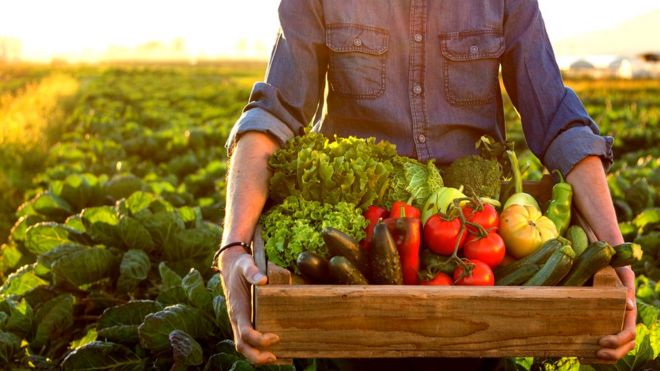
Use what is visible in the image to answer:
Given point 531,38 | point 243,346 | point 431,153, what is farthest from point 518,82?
point 243,346

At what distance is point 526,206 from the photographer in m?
2.88

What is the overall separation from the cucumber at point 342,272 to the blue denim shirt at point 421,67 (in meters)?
0.98

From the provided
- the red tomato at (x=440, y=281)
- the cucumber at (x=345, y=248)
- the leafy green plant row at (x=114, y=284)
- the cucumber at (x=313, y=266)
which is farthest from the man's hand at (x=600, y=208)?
the leafy green plant row at (x=114, y=284)

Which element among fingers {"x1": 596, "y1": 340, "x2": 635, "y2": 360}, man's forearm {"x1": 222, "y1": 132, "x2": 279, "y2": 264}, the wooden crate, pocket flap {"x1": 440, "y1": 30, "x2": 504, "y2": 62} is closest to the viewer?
the wooden crate

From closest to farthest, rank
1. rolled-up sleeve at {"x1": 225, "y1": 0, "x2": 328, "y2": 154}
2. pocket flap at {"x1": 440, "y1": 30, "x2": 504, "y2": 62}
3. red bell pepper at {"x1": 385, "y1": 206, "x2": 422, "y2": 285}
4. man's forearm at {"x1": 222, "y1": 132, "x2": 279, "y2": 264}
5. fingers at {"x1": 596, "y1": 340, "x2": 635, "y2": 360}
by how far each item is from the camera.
A: fingers at {"x1": 596, "y1": 340, "x2": 635, "y2": 360}
red bell pepper at {"x1": 385, "y1": 206, "x2": 422, "y2": 285}
man's forearm at {"x1": 222, "y1": 132, "x2": 279, "y2": 264}
rolled-up sleeve at {"x1": 225, "y1": 0, "x2": 328, "y2": 154}
pocket flap at {"x1": 440, "y1": 30, "x2": 504, "y2": 62}

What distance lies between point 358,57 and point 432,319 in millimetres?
1334

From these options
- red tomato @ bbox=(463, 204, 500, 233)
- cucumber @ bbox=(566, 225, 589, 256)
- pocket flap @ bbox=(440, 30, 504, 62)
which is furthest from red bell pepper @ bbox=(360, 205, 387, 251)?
pocket flap @ bbox=(440, 30, 504, 62)

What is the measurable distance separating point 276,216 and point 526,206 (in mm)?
820

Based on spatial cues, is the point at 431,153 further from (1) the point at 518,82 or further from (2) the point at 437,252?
(2) the point at 437,252

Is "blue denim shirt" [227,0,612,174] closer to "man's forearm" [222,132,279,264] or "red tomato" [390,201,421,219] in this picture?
"man's forearm" [222,132,279,264]

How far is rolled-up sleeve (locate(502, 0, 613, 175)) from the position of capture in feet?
10.5

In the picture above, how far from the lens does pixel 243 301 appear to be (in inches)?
101

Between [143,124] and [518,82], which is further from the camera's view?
[143,124]

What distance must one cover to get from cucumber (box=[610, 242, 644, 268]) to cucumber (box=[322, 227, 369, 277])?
0.76m
